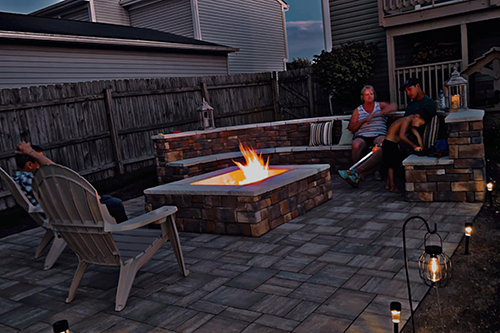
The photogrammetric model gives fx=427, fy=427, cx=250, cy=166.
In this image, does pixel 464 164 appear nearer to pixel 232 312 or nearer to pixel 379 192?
pixel 379 192

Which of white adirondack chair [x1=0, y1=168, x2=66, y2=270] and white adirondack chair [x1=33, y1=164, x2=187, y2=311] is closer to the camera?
white adirondack chair [x1=33, y1=164, x2=187, y2=311]

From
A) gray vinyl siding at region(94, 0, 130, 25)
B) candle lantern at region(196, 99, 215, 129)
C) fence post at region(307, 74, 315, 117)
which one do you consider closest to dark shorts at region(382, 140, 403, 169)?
candle lantern at region(196, 99, 215, 129)

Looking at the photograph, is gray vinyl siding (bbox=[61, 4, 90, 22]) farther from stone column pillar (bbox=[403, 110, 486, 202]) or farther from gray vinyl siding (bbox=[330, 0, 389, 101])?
stone column pillar (bbox=[403, 110, 486, 202])

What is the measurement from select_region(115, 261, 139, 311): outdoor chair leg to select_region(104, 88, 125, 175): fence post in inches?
230

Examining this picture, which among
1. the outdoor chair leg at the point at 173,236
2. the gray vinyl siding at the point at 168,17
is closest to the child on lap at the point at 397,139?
the outdoor chair leg at the point at 173,236

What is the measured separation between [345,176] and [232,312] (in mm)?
3526

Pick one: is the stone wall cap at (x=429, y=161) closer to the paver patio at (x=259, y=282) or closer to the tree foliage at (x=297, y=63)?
the paver patio at (x=259, y=282)

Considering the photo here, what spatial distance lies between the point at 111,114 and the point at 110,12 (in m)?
9.31

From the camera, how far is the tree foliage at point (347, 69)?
9734mm

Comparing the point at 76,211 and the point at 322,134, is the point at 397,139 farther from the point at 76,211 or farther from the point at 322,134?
the point at 76,211

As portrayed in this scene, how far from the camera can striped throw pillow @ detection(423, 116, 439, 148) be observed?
204 inches

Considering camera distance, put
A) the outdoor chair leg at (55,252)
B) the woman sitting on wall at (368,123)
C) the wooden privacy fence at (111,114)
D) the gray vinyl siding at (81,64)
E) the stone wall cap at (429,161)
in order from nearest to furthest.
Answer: the outdoor chair leg at (55,252), the stone wall cap at (429,161), the woman sitting on wall at (368,123), the wooden privacy fence at (111,114), the gray vinyl siding at (81,64)

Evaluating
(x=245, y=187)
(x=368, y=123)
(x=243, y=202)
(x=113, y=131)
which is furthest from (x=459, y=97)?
(x=113, y=131)

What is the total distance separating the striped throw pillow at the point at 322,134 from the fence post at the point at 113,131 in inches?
152
